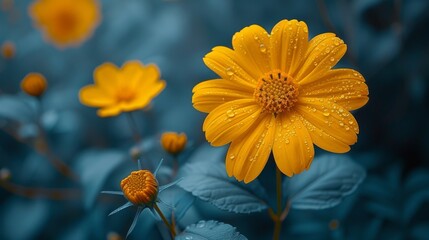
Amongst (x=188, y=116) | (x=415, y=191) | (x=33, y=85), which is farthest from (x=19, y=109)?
(x=415, y=191)

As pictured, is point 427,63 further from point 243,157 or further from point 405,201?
point 243,157

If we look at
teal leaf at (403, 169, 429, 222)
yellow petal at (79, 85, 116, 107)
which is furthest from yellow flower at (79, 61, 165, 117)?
teal leaf at (403, 169, 429, 222)

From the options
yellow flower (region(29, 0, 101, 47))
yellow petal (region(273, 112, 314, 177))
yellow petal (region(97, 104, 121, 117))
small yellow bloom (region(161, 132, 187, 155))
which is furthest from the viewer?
yellow flower (region(29, 0, 101, 47))

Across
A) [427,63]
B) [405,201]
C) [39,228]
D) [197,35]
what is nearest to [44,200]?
[39,228]

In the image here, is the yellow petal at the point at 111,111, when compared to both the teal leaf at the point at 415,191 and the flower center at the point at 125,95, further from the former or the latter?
the teal leaf at the point at 415,191

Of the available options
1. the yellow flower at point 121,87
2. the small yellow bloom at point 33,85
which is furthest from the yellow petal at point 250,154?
the small yellow bloom at point 33,85

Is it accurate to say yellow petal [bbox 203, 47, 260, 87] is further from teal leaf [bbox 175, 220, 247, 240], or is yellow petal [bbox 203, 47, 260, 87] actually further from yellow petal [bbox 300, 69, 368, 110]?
teal leaf [bbox 175, 220, 247, 240]

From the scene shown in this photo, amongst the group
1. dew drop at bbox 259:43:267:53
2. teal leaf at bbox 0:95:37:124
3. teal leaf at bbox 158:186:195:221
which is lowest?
teal leaf at bbox 158:186:195:221
